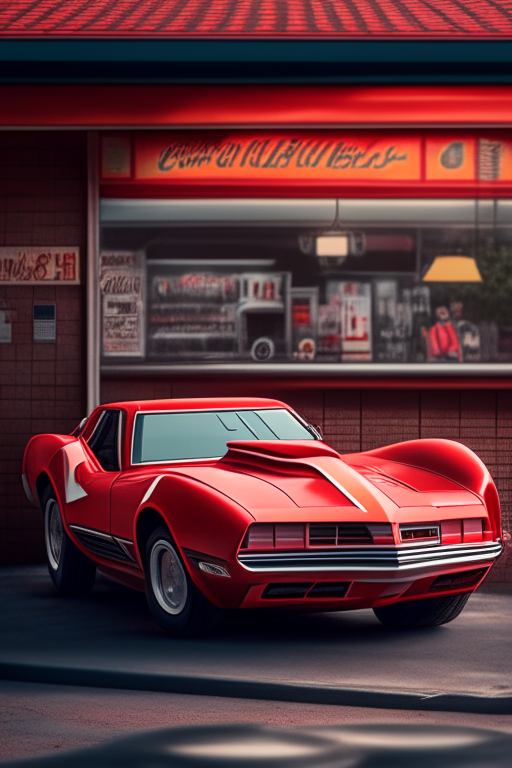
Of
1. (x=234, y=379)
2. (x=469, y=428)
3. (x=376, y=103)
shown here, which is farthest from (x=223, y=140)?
(x=469, y=428)

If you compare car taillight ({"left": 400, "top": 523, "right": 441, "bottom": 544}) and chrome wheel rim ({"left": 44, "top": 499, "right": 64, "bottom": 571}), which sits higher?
car taillight ({"left": 400, "top": 523, "right": 441, "bottom": 544})

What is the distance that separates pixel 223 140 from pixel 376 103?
1271 millimetres

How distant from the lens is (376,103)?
31.0ft

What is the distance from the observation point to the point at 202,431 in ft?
24.4

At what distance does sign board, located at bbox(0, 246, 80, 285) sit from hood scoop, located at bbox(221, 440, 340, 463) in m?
3.72

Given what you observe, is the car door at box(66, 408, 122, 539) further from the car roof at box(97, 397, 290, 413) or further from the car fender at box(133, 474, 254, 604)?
the car fender at box(133, 474, 254, 604)

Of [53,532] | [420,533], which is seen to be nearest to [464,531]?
[420,533]

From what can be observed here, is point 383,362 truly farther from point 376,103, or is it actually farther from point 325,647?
point 325,647

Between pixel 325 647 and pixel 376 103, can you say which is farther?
pixel 376 103

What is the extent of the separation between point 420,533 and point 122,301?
4442 mm

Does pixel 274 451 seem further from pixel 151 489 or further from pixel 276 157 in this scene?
pixel 276 157

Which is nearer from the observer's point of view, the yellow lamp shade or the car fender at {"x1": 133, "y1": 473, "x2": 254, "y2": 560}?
the car fender at {"x1": 133, "y1": 473, "x2": 254, "y2": 560}

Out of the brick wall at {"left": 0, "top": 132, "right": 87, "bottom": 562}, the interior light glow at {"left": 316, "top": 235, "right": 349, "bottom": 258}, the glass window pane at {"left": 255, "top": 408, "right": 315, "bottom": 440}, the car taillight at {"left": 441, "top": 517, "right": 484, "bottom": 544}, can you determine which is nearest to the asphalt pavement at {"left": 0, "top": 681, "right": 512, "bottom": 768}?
the car taillight at {"left": 441, "top": 517, "right": 484, "bottom": 544}

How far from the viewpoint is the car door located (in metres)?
7.20
